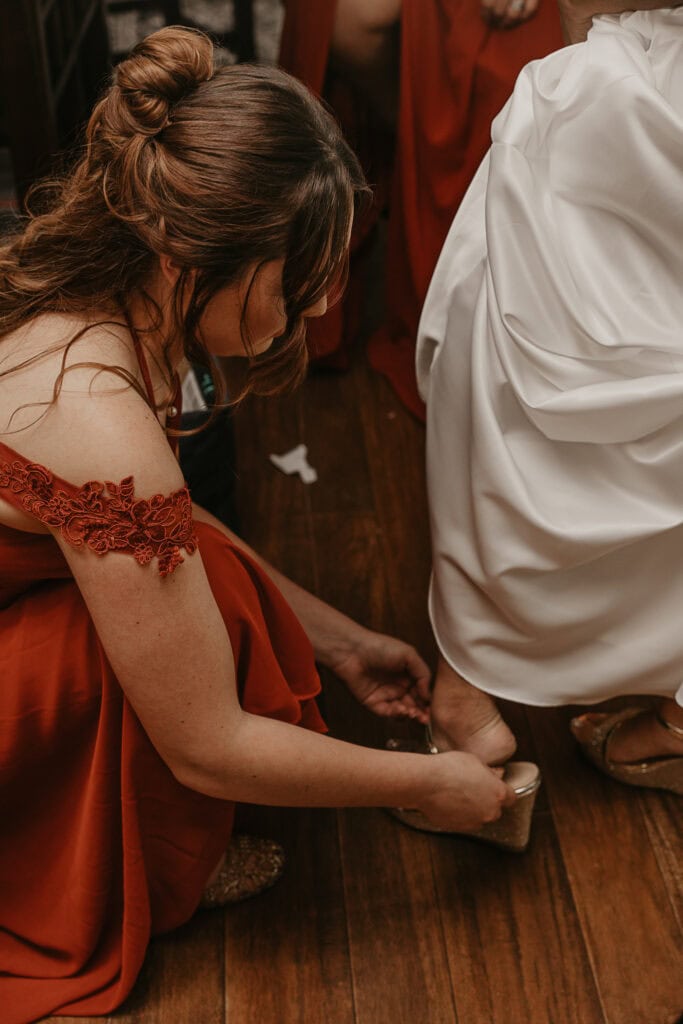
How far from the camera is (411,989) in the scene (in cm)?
125

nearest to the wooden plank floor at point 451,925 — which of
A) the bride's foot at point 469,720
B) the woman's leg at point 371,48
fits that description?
the bride's foot at point 469,720

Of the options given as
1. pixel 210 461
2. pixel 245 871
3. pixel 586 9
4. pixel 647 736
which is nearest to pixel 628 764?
pixel 647 736

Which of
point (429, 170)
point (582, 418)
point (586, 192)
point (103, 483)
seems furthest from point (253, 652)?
point (429, 170)

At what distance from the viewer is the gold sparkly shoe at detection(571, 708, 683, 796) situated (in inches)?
55.3

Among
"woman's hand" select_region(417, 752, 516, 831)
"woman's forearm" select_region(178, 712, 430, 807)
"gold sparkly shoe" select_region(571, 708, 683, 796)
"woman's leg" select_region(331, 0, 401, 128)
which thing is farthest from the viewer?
"woman's leg" select_region(331, 0, 401, 128)

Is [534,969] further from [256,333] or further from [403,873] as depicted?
[256,333]

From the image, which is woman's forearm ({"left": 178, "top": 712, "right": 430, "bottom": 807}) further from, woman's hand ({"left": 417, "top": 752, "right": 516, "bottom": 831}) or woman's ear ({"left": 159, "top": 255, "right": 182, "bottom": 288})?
woman's ear ({"left": 159, "top": 255, "right": 182, "bottom": 288})

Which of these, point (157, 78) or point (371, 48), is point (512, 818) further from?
point (371, 48)

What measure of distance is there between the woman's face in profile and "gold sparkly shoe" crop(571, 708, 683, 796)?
0.73 metres

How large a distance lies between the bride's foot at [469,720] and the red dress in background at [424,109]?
550 mm

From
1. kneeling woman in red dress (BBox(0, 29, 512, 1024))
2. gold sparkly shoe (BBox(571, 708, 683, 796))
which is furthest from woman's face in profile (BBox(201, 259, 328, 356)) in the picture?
gold sparkly shoe (BBox(571, 708, 683, 796))

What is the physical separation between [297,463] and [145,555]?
95 cm

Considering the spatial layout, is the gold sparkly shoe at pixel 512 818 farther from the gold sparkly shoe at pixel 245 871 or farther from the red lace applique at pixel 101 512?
the red lace applique at pixel 101 512

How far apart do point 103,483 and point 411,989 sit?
71 cm
